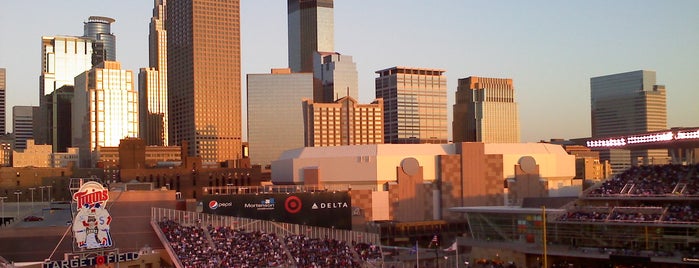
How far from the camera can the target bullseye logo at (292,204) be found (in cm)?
8081

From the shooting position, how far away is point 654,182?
76.0 meters

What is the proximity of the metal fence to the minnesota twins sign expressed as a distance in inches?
445

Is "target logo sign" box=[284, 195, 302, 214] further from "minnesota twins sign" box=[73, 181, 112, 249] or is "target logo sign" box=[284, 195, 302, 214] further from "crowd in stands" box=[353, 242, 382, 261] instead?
"minnesota twins sign" box=[73, 181, 112, 249]

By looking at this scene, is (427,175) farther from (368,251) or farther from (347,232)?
(368,251)

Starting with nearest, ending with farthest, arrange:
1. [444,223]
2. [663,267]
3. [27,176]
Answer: [663,267] < [444,223] < [27,176]

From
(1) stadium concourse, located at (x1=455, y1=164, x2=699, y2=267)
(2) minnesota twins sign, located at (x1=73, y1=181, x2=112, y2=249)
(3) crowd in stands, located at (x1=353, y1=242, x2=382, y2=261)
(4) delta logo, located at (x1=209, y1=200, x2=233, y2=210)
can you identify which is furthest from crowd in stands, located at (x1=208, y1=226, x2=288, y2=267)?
(1) stadium concourse, located at (x1=455, y1=164, x2=699, y2=267)

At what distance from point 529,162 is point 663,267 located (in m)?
43.8

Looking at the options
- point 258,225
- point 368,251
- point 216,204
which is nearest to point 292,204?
point 258,225

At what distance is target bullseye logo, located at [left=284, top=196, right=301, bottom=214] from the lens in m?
80.8

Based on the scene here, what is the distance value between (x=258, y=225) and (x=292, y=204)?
5.48 meters

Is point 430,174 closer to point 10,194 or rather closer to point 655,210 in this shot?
point 655,210

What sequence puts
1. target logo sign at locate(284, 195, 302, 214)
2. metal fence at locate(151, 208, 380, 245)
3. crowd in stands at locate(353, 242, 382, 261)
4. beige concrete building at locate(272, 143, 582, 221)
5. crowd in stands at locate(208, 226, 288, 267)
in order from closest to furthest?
crowd in stands at locate(208, 226, 288, 267)
metal fence at locate(151, 208, 380, 245)
crowd in stands at locate(353, 242, 382, 261)
target logo sign at locate(284, 195, 302, 214)
beige concrete building at locate(272, 143, 582, 221)

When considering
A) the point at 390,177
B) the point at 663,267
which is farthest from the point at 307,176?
the point at 663,267

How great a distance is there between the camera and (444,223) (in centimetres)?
10556
